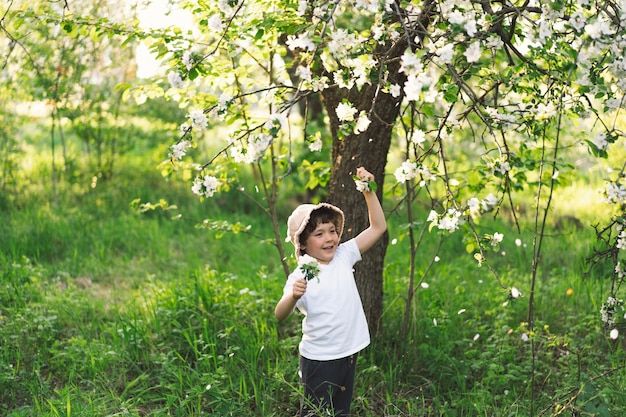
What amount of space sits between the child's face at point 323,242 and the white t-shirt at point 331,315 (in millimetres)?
43

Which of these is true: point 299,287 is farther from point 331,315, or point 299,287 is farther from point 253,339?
point 253,339

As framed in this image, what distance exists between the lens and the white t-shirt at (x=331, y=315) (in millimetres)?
2803

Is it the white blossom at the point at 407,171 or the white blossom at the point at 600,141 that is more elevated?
the white blossom at the point at 600,141

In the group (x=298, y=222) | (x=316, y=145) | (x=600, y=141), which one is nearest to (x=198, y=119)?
(x=316, y=145)

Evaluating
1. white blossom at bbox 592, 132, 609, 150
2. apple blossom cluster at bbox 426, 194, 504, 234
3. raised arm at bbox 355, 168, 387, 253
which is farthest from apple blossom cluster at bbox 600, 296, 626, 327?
raised arm at bbox 355, 168, 387, 253

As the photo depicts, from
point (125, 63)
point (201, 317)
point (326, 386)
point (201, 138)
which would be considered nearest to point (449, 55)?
point (326, 386)

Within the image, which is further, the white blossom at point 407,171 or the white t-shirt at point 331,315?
the white t-shirt at point 331,315

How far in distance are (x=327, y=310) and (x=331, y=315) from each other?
2 cm

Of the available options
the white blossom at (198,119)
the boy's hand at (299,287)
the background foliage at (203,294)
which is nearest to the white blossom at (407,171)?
the background foliage at (203,294)

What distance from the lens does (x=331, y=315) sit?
2797mm

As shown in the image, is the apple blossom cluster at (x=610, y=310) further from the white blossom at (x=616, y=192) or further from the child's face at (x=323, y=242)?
the child's face at (x=323, y=242)

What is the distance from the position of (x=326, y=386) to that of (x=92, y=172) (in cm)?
495

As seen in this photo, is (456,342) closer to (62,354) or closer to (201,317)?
(201,317)

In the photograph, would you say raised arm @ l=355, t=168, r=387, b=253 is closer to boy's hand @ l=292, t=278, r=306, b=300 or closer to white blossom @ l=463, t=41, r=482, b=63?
boy's hand @ l=292, t=278, r=306, b=300
